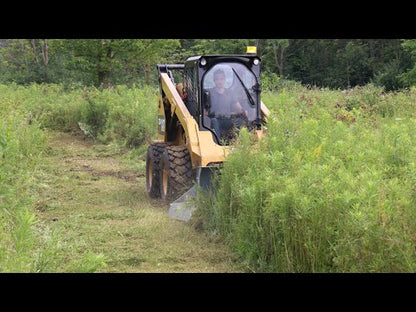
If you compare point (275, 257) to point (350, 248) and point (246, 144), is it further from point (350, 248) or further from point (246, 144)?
point (246, 144)

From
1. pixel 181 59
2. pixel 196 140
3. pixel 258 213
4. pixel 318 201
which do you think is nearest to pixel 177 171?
pixel 196 140

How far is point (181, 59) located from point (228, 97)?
1001 inches

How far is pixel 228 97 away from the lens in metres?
8.20

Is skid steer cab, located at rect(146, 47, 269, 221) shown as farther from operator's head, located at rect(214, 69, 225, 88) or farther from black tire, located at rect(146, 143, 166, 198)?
black tire, located at rect(146, 143, 166, 198)

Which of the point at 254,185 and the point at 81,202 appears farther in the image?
the point at 81,202

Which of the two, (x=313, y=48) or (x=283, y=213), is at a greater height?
(x=313, y=48)

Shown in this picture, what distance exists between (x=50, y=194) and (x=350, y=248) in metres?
6.25

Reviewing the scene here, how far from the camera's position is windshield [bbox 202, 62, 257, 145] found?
318 inches

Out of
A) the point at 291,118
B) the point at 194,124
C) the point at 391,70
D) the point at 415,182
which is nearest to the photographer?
the point at 415,182

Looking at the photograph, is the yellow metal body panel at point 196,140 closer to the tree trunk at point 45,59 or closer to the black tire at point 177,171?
the black tire at point 177,171

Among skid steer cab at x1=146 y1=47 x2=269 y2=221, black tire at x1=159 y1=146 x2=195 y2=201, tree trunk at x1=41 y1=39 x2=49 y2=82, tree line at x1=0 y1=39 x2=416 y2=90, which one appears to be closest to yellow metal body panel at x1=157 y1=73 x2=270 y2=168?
skid steer cab at x1=146 y1=47 x2=269 y2=221

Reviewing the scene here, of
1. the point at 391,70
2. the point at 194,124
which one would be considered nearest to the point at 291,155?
the point at 194,124

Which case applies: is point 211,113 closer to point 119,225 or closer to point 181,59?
point 119,225

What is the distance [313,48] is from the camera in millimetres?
34062
